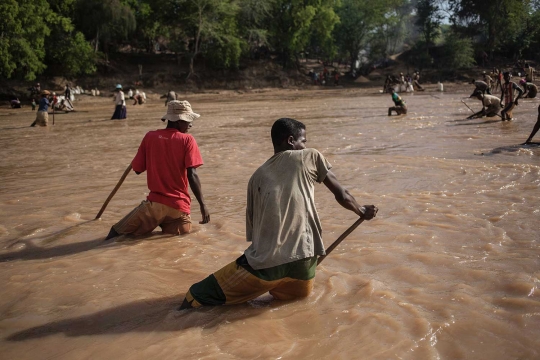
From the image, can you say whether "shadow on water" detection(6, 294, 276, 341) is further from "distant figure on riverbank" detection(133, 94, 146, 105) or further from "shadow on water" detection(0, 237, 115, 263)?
"distant figure on riverbank" detection(133, 94, 146, 105)

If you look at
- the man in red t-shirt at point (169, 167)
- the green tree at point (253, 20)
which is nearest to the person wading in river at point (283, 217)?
the man in red t-shirt at point (169, 167)

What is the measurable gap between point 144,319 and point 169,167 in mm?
1670

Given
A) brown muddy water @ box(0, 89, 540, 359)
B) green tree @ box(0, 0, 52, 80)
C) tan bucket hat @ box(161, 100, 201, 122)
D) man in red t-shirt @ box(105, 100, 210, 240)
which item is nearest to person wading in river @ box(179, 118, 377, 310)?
brown muddy water @ box(0, 89, 540, 359)

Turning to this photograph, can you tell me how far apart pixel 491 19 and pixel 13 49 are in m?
36.8

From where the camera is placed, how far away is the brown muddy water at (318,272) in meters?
2.94

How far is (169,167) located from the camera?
459 centimetres

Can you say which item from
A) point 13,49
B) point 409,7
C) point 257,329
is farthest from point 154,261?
point 409,7

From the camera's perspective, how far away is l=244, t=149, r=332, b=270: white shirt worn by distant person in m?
3.00

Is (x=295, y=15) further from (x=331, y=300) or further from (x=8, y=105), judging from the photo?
(x=331, y=300)

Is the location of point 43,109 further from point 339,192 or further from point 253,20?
point 253,20

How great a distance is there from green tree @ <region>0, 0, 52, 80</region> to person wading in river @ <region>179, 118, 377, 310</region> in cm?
2707

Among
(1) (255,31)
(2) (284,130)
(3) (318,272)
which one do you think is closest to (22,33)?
(1) (255,31)

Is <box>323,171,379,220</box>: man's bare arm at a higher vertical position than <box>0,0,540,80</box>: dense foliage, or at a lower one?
lower

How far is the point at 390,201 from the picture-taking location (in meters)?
6.14
